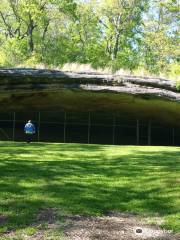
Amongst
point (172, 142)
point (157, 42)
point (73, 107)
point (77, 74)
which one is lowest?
point (172, 142)

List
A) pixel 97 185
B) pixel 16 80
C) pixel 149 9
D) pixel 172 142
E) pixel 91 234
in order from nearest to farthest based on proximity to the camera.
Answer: pixel 91 234 < pixel 97 185 < pixel 16 80 < pixel 172 142 < pixel 149 9

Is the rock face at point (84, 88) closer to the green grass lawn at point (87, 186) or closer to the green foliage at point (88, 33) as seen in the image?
the green grass lawn at point (87, 186)

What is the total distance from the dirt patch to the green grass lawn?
0.38 m

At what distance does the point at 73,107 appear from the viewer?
110 ft

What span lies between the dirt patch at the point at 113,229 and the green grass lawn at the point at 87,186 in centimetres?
38

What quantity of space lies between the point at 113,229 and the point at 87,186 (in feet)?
12.1

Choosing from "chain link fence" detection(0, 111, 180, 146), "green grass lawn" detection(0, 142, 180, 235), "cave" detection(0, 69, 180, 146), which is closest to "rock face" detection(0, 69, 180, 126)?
"cave" detection(0, 69, 180, 146)

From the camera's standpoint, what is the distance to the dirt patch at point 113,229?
7.81m

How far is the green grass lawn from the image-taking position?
31.1 feet

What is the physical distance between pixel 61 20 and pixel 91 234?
4902cm

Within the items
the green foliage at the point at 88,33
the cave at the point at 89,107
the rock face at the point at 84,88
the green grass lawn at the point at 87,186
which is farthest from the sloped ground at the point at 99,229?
the green foliage at the point at 88,33

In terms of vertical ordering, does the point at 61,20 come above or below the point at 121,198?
above

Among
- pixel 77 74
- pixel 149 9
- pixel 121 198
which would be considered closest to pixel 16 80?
pixel 77 74

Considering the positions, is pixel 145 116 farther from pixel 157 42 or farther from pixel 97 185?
pixel 97 185
